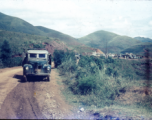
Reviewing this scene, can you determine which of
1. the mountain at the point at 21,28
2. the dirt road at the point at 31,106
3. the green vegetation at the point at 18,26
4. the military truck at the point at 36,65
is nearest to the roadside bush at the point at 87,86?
the dirt road at the point at 31,106

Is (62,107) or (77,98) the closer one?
(62,107)

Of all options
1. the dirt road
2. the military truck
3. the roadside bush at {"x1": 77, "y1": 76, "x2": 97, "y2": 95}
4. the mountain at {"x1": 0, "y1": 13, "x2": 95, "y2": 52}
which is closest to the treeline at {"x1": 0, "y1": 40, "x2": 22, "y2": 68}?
the military truck

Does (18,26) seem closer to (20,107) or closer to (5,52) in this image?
(5,52)

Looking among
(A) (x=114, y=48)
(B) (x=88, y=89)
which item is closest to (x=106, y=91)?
(B) (x=88, y=89)

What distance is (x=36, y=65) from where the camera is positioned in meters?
11.4

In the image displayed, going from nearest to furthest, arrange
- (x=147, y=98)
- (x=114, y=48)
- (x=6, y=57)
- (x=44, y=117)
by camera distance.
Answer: (x=44, y=117) < (x=147, y=98) < (x=6, y=57) < (x=114, y=48)

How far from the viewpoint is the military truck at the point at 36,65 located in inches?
436

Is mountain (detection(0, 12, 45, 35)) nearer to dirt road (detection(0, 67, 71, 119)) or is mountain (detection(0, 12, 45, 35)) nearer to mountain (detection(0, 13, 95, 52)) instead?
mountain (detection(0, 13, 95, 52))

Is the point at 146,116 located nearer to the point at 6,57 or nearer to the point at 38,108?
the point at 38,108

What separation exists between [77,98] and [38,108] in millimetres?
2786

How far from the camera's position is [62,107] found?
275 inches

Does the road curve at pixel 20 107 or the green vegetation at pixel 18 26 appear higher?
the green vegetation at pixel 18 26

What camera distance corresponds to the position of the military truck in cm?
1108

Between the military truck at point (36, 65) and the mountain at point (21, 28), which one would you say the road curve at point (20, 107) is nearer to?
the military truck at point (36, 65)
